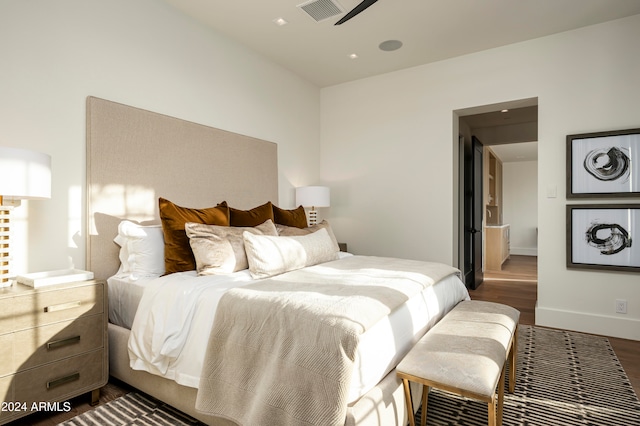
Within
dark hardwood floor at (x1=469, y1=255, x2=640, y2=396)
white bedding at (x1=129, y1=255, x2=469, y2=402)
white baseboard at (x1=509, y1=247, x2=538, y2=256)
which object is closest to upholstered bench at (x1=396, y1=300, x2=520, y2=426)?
white bedding at (x1=129, y1=255, x2=469, y2=402)

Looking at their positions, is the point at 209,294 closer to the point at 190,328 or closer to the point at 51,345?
the point at 190,328

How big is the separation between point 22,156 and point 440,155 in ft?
12.0

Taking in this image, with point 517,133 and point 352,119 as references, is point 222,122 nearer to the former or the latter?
point 352,119

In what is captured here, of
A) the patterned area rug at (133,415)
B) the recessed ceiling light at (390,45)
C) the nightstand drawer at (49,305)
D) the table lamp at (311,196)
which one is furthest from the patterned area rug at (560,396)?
the recessed ceiling light at (390,45)

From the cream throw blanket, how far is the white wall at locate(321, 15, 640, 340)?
2349 mm

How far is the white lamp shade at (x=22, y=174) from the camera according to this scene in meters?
1.79

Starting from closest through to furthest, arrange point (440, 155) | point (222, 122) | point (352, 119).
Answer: point (222, 122), point (440, 155), point (352, 119)

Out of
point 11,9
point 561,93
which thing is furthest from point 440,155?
point 11,9

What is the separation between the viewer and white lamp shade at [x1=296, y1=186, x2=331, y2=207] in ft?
13.8

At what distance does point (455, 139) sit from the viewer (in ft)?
13.7

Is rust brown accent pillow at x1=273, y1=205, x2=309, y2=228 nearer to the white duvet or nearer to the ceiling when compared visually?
the white duvet

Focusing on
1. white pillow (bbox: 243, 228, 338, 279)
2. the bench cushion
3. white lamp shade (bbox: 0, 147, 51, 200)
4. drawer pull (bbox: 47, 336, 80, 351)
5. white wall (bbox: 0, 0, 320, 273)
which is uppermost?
white wall (bbox: 0, 0, 320, 273)

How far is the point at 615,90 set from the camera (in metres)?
3.28

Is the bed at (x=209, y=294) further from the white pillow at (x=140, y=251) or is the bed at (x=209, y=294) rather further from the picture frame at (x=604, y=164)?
the picture frame at (x=604, y=164)
